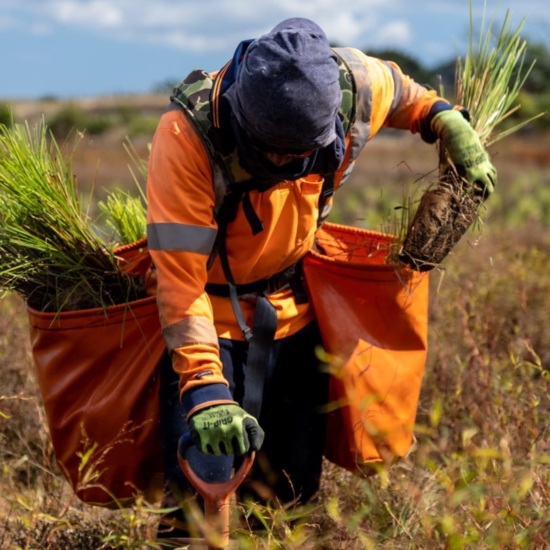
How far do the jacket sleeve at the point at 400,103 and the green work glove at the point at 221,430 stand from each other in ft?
3.22

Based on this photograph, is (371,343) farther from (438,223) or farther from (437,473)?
(437,473)

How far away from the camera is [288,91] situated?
211cm

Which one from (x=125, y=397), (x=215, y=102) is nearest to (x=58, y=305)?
(x=125, y=397)

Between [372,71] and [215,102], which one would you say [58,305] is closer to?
[215,102]

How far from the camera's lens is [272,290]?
8.76 feet

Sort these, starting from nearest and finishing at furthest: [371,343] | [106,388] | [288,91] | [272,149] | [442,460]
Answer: [288,91] < [272,149] < [106,388] < [371,343] < [442,460]

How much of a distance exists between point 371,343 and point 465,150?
24.8 inches

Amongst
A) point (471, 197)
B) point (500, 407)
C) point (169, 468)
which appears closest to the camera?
point (169, 468)

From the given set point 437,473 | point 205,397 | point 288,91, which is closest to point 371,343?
point 437,473

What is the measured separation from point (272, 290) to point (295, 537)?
2.90 ft

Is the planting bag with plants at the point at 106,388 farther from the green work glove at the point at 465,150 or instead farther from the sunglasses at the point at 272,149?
the green work glove at the point at 465,150

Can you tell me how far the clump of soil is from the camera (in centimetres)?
265

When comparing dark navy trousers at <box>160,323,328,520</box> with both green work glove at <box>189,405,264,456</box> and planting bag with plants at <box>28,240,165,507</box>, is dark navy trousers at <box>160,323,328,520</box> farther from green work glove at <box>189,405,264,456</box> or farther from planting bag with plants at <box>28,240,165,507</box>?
green work glove at <box>189,405,264,456</box>

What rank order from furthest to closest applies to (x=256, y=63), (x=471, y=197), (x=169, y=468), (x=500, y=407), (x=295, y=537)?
(x=500, y=407)
(x=471, y=197)
(x=169, y=468)
(x=256, y=63)
(x=295, y=537)
